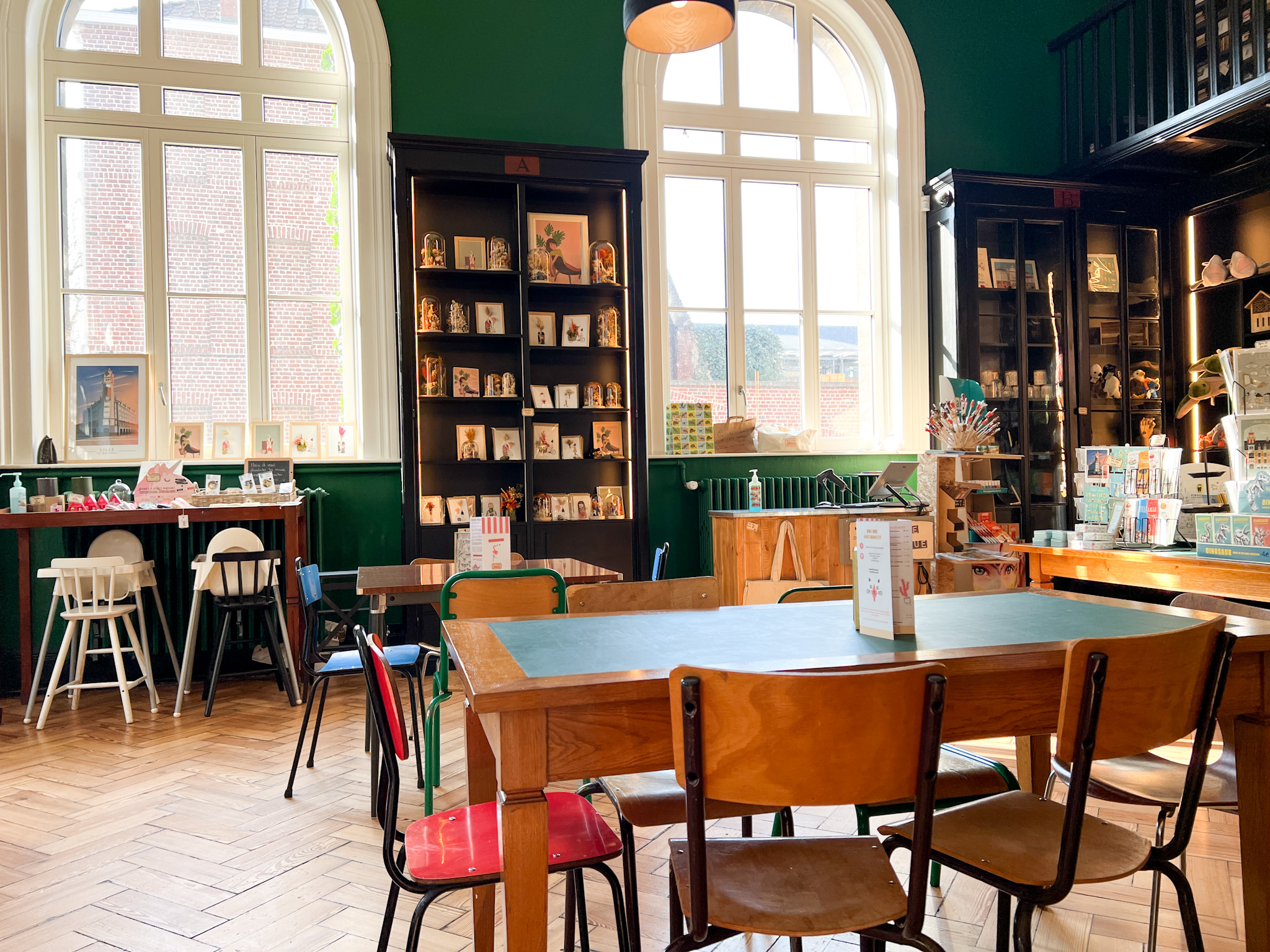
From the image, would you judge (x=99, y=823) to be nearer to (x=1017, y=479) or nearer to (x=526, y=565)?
(x=526, y=565)

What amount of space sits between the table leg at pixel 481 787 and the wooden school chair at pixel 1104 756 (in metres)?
0.85

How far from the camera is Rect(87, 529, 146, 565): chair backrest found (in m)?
4.98

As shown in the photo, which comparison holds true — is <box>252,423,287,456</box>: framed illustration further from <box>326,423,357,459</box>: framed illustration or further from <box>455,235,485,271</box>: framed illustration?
<box>455,235,485,271</box>: framed illustration

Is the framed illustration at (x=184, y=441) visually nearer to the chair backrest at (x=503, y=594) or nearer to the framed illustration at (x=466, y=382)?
the framed illustration at (x=466, y=382)

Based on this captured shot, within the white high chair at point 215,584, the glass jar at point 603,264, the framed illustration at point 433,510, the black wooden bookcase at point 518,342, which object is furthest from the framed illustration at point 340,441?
the glass jar at point 603,264

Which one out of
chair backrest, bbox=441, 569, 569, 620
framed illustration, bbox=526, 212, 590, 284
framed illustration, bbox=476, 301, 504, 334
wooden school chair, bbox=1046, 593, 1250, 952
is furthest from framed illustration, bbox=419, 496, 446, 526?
wooden school chair, bbox=1046, 593, 1250, 952

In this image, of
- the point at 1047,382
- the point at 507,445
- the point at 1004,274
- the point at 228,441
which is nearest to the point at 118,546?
the point at 228,441

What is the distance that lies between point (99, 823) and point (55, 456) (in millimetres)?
3065

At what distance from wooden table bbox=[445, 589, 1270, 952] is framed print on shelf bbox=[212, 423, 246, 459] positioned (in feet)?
14.0

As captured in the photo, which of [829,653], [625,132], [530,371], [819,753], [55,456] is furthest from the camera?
[625,132]

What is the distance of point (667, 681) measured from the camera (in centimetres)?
142

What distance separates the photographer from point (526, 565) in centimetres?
408

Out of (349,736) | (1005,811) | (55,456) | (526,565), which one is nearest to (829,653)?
(1005,811)

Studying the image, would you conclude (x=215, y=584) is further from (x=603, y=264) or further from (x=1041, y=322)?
(x=1041, y=322)
